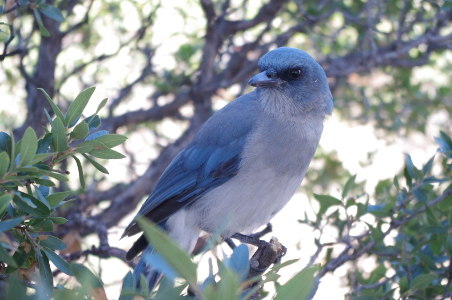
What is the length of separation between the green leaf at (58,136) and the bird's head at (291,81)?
1.60m

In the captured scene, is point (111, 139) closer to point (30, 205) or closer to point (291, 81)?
point (30, 205)

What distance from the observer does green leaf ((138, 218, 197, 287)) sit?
1.29m

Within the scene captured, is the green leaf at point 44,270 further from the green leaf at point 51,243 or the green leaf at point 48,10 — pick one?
the green leaf at point 48,10

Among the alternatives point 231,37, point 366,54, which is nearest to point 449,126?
point 366,54

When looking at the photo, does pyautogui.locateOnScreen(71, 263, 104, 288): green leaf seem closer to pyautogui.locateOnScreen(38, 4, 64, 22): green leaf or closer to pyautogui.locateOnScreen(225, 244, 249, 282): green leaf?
pyautogui.locateOnScreen(225, 244, 249, 282): green leaf

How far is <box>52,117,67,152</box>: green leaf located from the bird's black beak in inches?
59.0

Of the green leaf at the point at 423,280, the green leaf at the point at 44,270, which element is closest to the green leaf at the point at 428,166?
the green leaf at the point at 423,280

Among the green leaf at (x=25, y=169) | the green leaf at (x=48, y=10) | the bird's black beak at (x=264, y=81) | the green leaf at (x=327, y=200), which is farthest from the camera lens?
the bird's black beak at (x=264, y=81)

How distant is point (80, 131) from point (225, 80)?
292cm

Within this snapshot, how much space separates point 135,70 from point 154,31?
0.57 metres

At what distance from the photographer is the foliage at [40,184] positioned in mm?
1689

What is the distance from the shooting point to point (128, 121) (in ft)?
15.4

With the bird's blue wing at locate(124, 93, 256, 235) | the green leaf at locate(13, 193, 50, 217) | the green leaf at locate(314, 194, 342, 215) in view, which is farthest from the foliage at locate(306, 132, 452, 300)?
the green leaf at locate(13, 193, 50, 217)

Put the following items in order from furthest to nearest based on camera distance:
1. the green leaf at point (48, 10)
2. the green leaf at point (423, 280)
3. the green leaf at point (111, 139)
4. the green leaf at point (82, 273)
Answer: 1. the green leaf at point (48, 10)
2. the green leaf at point (423, 280)
3. the green leaf at point (111, 139)
4. the green leaf at point (82, 273)
